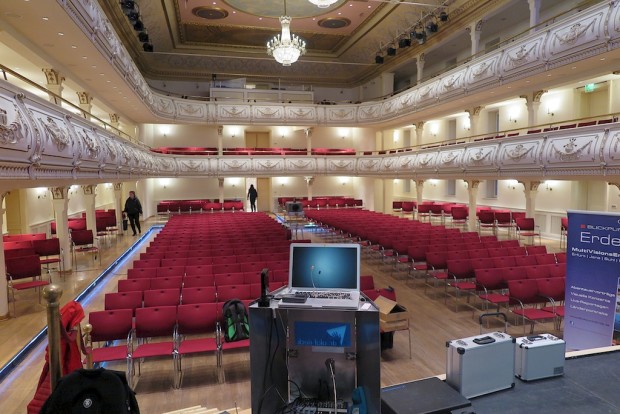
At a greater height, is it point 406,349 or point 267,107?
point 267,107

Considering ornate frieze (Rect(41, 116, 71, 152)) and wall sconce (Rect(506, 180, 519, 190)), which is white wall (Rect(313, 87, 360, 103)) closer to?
wall sconce (Rect(506, 180, 519, 190))

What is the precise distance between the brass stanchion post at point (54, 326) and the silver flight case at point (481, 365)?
257 centimetres

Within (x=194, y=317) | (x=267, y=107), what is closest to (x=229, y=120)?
(x=267, y=107)

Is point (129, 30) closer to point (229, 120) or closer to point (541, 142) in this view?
point (229, 120)

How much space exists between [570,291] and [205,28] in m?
20.7

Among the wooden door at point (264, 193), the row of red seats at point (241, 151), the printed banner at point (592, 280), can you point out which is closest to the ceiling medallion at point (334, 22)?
the row of red seats at point (241, 151)

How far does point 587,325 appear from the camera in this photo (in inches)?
196

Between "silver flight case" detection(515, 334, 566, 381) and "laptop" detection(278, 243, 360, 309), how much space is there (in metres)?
1.44

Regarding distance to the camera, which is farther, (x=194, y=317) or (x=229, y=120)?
(x=229, y=120)

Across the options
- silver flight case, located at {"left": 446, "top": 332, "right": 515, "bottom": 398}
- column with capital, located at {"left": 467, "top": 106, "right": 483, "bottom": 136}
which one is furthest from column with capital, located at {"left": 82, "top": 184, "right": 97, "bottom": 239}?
column with capital, located at {"left": 467, "top": 106, "right": 483, "bottom": 136}

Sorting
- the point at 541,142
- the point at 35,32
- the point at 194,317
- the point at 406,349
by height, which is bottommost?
the point at 406,349

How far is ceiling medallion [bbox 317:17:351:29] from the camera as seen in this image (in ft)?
65.1

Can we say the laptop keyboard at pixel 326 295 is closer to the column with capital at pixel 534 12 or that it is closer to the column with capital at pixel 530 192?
the column with capital at pixel 530 192

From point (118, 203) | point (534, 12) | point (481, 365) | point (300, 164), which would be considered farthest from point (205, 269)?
point (300, 164)
